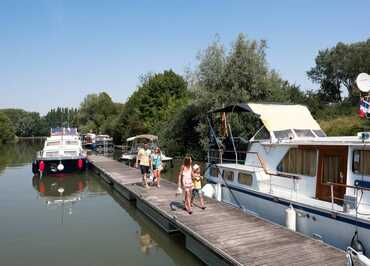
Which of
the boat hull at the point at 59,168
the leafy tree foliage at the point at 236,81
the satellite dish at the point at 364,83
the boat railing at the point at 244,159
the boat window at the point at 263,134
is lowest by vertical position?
the boat hull at the point at 59,168

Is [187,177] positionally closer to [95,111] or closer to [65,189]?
[65,189]

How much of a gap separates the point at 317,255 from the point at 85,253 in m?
6.78

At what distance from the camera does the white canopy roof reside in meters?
12.7

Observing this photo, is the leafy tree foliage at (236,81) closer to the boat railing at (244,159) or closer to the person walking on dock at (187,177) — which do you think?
the boat railing at (244,159)

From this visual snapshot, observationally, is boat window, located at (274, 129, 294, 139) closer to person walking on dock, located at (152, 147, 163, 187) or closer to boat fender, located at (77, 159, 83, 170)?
person walking on dock, located at (152, 147, 163, 187)

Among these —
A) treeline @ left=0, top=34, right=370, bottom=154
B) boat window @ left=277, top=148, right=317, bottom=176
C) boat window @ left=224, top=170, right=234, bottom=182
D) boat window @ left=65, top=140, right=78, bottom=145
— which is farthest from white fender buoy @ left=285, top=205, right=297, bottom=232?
boat window @ left=65, top=140, right=78, bottom=145

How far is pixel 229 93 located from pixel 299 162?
60.0ft

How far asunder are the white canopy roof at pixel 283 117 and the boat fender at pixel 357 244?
4998mm

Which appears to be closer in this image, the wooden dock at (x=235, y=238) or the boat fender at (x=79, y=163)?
the wooden dock at (x=235, y=238)

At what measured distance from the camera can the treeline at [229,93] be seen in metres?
29.1

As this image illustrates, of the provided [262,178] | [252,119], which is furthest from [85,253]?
[252,119]

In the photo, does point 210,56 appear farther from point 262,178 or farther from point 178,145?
point 262,178

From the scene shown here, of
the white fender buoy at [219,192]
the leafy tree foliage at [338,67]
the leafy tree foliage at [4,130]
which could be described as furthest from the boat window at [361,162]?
the leafy tree foliage at [4,130]

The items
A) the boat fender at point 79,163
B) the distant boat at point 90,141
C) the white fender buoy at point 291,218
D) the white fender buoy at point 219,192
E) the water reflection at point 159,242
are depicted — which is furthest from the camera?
the distant boat at point 90,141
